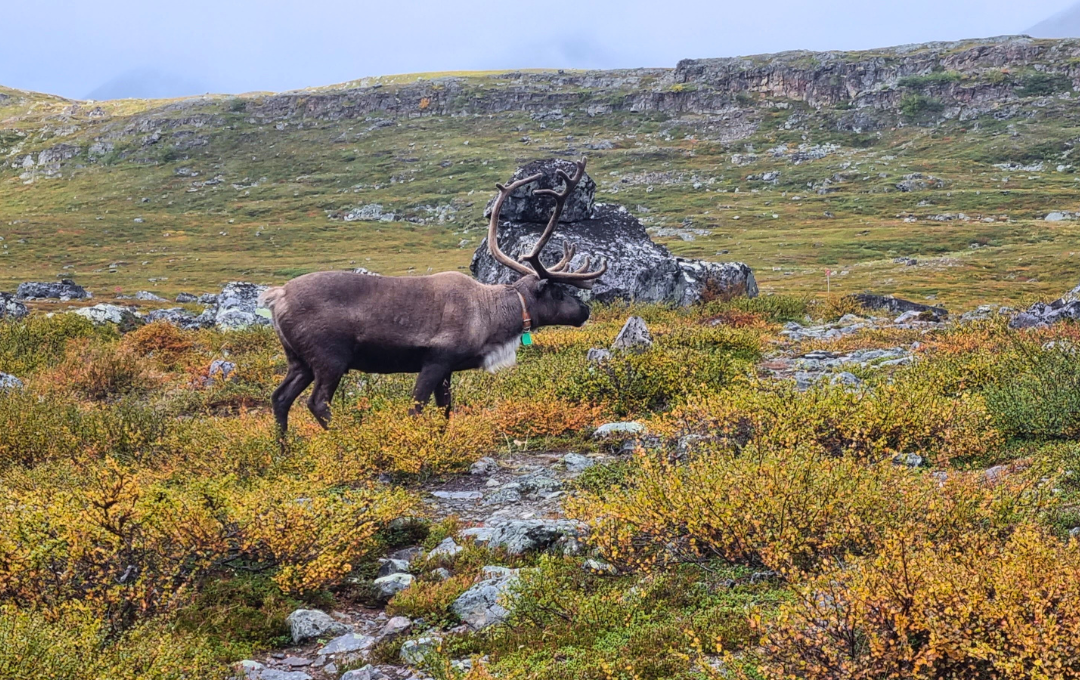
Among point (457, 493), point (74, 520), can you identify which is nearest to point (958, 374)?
point (457, 493)

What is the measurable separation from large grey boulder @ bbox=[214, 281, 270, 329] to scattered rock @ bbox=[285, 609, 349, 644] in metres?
18.0

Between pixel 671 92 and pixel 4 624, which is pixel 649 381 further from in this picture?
pixel 671 92

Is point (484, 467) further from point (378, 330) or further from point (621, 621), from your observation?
point (621, 621)

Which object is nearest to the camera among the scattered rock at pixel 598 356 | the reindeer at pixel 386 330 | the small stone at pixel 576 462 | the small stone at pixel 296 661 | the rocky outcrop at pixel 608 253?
the small stone at pixel 296 661

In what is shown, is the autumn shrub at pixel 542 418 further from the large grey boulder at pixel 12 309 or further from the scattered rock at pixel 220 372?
the large grey boulder at pixel 12 309

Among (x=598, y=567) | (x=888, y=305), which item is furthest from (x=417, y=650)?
(x=888, y=305)

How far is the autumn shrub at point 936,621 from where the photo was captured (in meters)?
3.22

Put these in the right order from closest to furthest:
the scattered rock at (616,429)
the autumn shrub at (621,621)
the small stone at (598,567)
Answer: the autumn shrub at (621,621) → the small stone at (598,567) → the scattered rock at (616,429)

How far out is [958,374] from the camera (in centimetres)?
1049

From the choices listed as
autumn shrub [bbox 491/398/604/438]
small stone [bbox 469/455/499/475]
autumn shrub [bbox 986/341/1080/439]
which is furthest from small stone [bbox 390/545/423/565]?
autumn shrub [bbox 986/341/1080/439]

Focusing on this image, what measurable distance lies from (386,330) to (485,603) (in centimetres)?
533

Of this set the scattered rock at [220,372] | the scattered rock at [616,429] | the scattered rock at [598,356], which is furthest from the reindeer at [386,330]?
the scattered rock at [220,372]

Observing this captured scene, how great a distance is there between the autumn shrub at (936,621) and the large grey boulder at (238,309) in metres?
20.3

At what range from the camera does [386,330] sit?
9867 mm
